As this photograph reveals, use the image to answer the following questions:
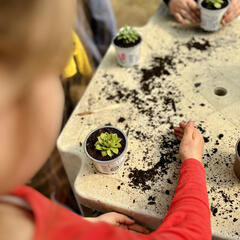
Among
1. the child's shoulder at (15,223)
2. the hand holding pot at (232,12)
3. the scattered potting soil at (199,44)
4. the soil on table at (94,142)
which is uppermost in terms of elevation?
the child's shoulder at (15,223)

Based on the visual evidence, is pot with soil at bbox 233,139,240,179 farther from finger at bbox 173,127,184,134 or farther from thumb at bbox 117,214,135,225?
thumb at bbox 117,214,135,225

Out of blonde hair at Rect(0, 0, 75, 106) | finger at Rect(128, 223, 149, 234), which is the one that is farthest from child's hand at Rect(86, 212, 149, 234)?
blonde hair at Rect(0, 0, 75, 106)

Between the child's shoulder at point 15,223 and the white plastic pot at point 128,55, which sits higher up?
the child's shoulder at point 15,223

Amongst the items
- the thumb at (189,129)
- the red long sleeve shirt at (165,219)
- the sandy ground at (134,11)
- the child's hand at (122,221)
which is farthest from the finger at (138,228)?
the sandy ground at (134,11)

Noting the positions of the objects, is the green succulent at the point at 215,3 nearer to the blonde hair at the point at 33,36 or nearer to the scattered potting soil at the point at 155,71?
the scattered potting soil at the point at 155,71

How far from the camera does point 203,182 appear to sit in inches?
29.0

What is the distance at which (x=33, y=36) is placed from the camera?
304 mm

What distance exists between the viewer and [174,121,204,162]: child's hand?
31.2 inches

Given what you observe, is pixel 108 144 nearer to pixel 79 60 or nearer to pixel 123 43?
pixel 123 43

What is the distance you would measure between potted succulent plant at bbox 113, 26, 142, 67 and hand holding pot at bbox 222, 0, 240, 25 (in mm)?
331

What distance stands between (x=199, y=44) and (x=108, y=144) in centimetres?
57

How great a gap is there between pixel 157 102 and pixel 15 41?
2.36 feet

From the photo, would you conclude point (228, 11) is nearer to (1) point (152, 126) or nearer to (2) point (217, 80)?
(2) point (217, 80)

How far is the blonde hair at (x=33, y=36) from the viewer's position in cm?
29
